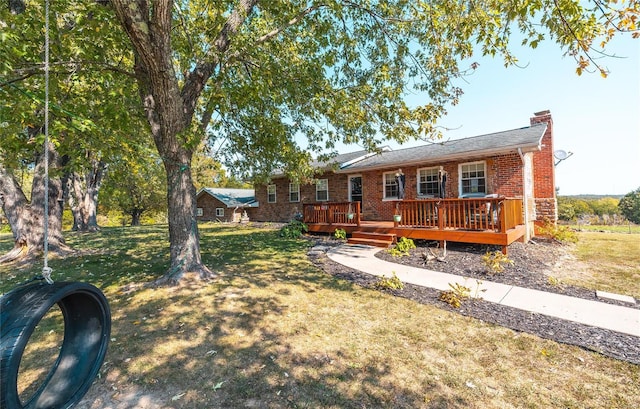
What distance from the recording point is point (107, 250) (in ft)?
31.5

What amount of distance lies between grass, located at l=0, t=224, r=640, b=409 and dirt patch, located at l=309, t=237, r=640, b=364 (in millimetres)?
260

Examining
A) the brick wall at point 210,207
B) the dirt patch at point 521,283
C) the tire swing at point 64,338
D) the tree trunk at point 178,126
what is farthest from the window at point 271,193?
the tire swing at point 64,338

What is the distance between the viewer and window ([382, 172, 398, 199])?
12977mm

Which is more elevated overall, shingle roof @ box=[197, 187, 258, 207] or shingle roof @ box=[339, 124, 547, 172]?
shingle roof @ box=[339, 124, 547, 172]

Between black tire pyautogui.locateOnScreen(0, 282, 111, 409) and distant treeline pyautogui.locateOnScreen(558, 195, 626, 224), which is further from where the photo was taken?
distant treeline pyautogui.locateOnScreen(558, 195, 626, 224)

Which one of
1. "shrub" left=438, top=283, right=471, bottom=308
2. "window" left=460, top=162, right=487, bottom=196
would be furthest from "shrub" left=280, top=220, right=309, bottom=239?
"shrub" left=438, top=283, right=471, bottom=308

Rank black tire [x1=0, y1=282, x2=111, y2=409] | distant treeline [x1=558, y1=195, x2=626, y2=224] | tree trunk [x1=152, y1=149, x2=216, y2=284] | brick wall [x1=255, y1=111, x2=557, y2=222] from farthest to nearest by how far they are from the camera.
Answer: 1. distant treeline [x1=558, y1=195, x2=626, y2=224]
2. brick wall [x1=255, y1=111, x2=557, y2=222]
3. tree trunk [x1=152, y1=149, x2=216, y2=284]
4. black tire [x1=0, y1=282, x2=111, y2=409]

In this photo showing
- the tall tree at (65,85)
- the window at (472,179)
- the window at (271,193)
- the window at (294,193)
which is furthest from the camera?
the window at (271,193)

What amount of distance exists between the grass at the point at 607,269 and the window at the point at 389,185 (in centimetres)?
655

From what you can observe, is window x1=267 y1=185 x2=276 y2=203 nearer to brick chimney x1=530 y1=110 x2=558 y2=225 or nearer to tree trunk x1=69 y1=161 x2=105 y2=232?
tree trunk x1=69 y1=161 x2=105 y2=232

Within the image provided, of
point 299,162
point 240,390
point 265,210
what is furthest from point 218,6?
point 265,210

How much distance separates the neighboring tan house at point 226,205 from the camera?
70.2ft

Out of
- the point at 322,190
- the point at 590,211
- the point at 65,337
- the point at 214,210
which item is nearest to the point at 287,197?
the point at 322,190

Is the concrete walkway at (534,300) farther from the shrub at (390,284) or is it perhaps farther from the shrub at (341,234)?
the shrub at (341,234)
